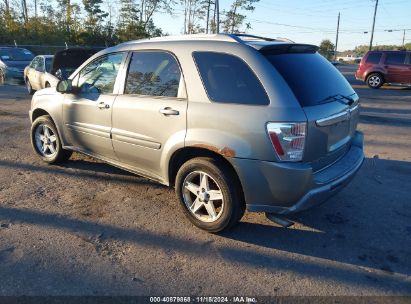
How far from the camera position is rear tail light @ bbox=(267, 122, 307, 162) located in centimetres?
311

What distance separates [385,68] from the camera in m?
17.6

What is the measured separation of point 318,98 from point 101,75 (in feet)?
8.82

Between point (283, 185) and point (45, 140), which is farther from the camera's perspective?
point (45, 140)

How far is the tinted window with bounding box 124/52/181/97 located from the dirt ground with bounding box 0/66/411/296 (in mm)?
1297

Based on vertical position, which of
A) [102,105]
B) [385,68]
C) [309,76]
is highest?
[309,76]

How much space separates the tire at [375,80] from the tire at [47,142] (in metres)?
16.2

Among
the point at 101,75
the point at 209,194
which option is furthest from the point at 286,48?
the point at 101,75

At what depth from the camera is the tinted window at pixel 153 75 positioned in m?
3.89

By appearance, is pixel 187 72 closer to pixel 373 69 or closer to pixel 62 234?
pixel 62 234

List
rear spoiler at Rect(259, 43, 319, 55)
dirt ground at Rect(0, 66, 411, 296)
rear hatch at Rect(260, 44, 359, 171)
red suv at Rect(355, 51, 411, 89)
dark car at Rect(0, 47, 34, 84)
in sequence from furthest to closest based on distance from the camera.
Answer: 1. red suv at Rect(355, 51, 411, 89)
2. dark car at Rect(0, 47, 34, 84)
3. rear spoiler at Rect(259, 43, 319, 55)
4. rear hatch at Rect(260, 44, 359, 171)
5. dirt ground at Rect(0, 66, 411, 296)

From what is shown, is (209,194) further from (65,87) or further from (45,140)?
(45,140)

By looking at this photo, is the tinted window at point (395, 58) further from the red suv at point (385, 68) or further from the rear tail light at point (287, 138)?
Result: the rear tail light at point (287, 138)

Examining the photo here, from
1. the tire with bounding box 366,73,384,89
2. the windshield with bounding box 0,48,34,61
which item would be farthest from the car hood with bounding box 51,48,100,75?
the tire with bounding box 366,73,384,89

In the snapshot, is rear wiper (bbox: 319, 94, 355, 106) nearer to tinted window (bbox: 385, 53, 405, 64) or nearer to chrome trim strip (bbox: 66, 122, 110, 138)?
chrome trim strip (bbox: 66, 122, 110, 138)
